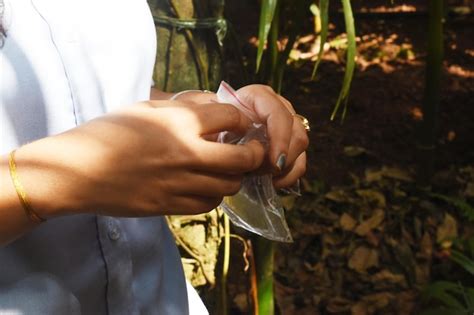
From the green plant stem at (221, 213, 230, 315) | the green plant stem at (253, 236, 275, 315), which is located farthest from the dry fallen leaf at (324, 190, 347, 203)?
the green plant stem at (221, 213, 230, 315)

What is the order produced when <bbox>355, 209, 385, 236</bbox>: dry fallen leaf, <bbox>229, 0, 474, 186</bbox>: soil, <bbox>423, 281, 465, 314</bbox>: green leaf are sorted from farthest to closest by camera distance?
<bbox>229, 0, 474, 186</bbox>: soil → <bbox>355, 209, 385, 236</bbox>: dry fallen leaf → <bbox>423, 281, 465, 314</bbox>: green leaf

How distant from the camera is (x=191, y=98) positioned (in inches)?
30.2

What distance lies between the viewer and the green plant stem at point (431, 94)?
6.88ft

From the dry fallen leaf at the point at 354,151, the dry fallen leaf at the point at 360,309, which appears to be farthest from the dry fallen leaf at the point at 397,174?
the dry fallen leaf at the point at 360,309

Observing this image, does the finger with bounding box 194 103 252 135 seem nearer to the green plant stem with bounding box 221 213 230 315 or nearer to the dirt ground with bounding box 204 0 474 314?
the green plant stem with bounding box 221 213 230 315

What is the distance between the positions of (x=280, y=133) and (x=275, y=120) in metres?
0.02

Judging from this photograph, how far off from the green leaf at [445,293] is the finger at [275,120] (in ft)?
3.90

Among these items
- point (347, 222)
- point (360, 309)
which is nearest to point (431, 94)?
point (347, 222)

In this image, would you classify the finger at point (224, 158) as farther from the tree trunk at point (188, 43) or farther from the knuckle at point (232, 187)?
the tree trunk at point (188, 43)

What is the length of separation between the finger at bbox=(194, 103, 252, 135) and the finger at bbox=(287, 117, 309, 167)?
0.35 feet

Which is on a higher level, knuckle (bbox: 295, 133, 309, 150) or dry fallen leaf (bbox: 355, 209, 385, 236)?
knuckle (bbox: 295, 133, 309, 150)

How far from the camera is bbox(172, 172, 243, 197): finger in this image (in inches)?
22.5

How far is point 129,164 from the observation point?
56 cm

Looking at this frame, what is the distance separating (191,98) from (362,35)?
272cm
